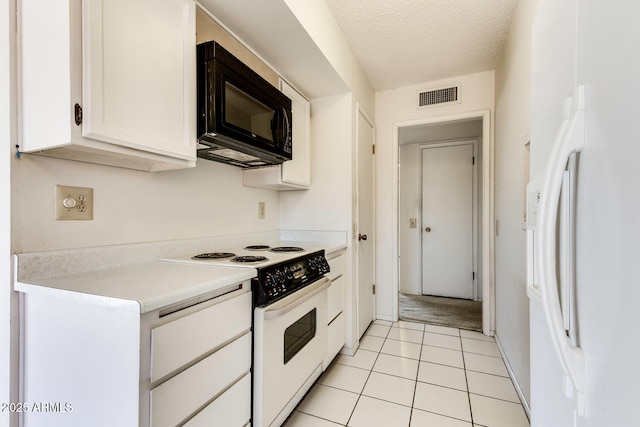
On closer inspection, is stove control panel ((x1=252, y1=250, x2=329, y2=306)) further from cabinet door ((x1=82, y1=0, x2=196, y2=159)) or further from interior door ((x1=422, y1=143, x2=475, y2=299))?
interior door ((x1=422, y1=143, x2=475, y2=299))

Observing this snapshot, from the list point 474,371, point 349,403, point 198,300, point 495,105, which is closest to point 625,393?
point 198,300

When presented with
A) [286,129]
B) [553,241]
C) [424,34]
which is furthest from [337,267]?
[424,34]

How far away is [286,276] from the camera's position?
1.39 metres

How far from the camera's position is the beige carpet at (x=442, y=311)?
10.0 ft

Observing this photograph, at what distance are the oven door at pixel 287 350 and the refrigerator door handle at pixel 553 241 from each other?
38.0 inches

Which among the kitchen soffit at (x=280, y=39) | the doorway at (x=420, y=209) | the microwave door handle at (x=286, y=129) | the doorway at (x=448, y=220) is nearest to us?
the kitchen soffit at (x=280, y=39)

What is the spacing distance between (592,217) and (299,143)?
185 cm

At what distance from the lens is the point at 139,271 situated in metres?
1.14

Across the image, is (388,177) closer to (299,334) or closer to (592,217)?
A: (299,334)

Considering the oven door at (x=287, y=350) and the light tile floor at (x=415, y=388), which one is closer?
the oven door at (x=287, y=350)

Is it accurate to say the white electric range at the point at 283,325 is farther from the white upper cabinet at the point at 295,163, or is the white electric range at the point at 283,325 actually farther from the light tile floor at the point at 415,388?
the white upper cabinet at the point at 295,163

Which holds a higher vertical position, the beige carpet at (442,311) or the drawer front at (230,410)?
the drawer front at (230,410)

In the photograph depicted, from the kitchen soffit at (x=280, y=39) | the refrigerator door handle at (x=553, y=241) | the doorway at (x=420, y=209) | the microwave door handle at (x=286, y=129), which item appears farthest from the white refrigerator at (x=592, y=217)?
the doorway at (x=420, y=209)

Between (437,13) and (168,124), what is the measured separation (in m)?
1.88
